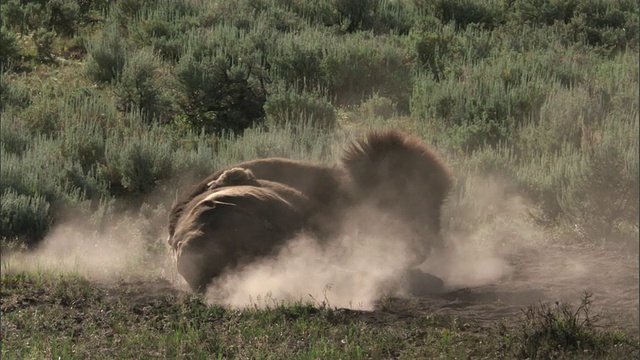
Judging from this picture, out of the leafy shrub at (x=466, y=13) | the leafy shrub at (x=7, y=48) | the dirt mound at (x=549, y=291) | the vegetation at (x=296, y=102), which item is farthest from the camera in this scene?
the leafy shrub at (x=466, y=13)

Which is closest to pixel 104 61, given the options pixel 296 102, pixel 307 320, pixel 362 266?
pixel 296 102

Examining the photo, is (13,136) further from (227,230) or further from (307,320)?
(307,320)

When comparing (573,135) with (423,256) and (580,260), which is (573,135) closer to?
(580,260)

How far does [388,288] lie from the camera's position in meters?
8.43

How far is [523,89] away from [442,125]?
1430 millimetres

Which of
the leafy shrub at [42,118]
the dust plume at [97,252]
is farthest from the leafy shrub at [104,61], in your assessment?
the dust plume at [97,252]

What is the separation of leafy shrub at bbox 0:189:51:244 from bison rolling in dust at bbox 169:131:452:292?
103 inches

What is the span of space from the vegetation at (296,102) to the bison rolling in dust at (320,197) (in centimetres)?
78

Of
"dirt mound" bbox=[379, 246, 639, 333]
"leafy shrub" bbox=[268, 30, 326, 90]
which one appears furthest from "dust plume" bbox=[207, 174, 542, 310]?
"leafy shrub" bbox=[268, 30, 326, 90]

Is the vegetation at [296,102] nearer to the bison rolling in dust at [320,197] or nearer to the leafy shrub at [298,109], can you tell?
the leafy shrub at [298,109]

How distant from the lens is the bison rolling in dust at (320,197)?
834 centimetres

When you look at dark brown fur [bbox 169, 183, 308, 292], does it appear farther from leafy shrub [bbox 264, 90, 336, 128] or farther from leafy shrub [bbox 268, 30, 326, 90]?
leafy shrub [bbox 268, 30, 326, 90]

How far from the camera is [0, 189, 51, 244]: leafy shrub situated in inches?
431

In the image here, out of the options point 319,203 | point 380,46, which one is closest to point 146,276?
point 319,203
